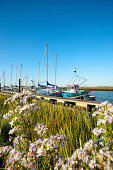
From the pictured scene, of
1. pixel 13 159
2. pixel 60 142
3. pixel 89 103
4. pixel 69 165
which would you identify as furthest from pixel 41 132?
pixel 89 103

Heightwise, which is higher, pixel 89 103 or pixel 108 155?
pixel 108 155

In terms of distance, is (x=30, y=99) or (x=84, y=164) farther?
(x=30, y=99)

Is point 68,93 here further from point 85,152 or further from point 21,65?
point 21,65

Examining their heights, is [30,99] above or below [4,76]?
below

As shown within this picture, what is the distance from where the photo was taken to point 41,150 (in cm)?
114

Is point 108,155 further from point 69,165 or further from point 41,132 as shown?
point 41,132

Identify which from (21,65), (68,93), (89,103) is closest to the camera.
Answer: (89,103)

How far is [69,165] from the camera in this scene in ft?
2.88

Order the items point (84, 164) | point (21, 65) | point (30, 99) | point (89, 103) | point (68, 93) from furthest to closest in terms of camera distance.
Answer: point (21, 65)
point (68, 93)
point (89, 103)
point (30, 99)
point (84, 164)

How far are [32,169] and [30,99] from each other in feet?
5.06

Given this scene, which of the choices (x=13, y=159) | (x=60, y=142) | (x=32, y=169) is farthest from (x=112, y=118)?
(x=13, y=159)

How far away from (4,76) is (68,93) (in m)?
36.7

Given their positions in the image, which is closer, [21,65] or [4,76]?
[21,65]

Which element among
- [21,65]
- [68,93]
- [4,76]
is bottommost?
[68,93]
